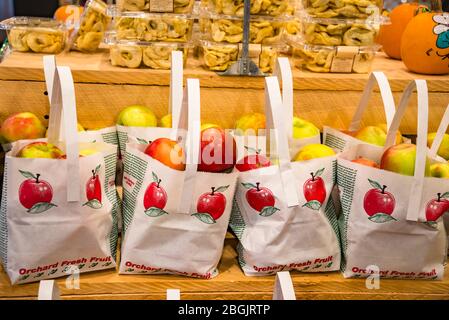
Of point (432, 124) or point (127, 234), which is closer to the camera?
point (127, 234)

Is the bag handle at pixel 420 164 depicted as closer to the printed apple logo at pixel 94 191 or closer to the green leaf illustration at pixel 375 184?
the green leaf illustration at pixel 375 184

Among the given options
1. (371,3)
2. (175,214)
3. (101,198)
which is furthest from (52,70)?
(371,3)

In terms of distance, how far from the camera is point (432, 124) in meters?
1.62

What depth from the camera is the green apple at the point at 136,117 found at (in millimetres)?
1419

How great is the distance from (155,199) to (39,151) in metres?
0.26

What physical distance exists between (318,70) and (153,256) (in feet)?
2.44

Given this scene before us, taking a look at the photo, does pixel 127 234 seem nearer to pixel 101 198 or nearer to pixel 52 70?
pixel 101 198

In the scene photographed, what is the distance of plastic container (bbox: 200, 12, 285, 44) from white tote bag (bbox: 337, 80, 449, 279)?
1.38ft

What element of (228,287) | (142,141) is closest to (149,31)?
(142,141)

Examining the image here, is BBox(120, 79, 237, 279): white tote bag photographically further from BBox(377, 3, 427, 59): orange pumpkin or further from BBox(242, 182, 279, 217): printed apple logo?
BBox(377, 3, 427, 59): orange pumpkin

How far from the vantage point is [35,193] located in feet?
3.59

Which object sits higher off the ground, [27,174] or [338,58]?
[338,58]

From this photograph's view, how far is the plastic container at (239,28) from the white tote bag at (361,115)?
0.30 m

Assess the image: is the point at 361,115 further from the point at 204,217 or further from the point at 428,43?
the point at 204,217
